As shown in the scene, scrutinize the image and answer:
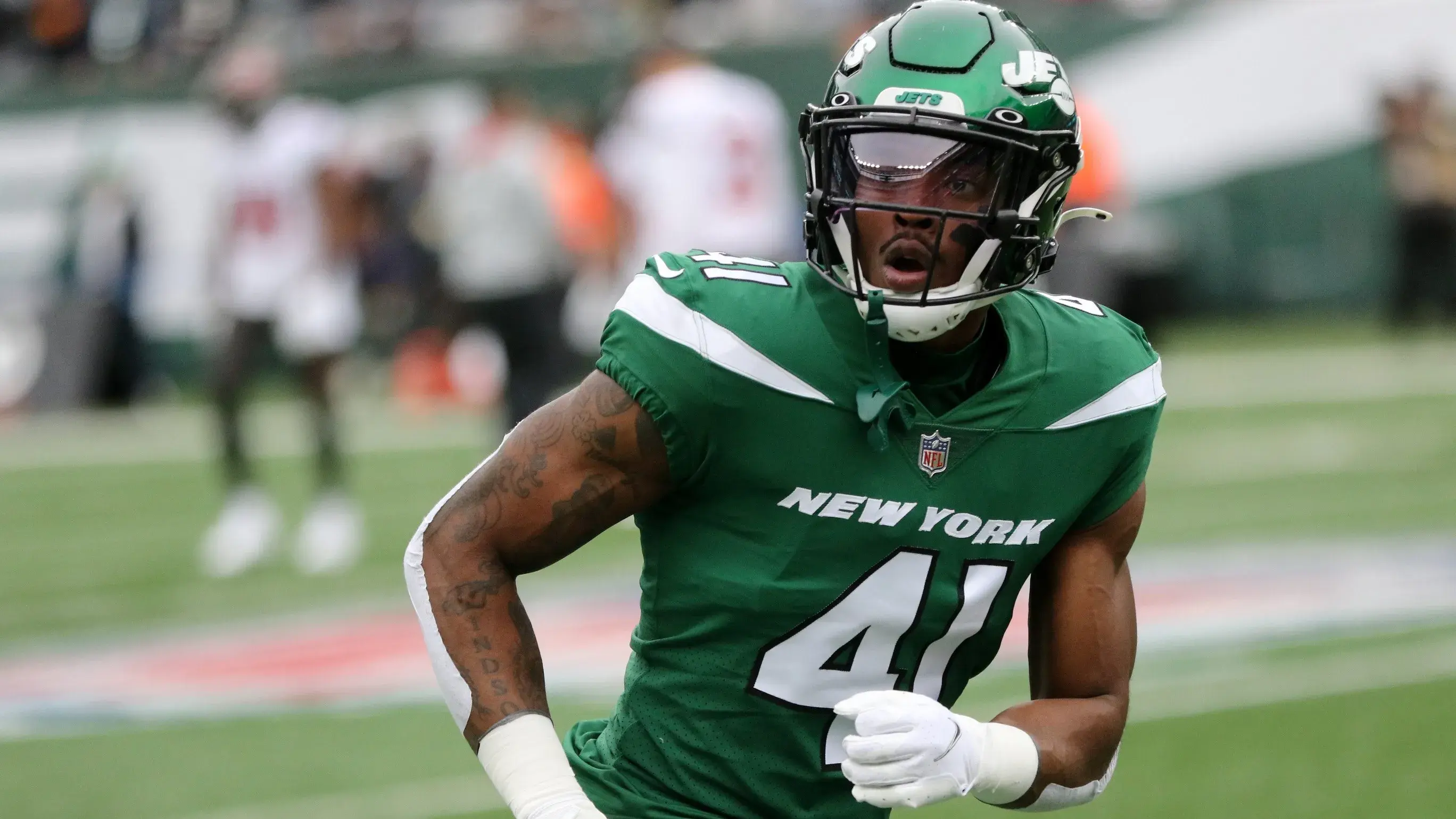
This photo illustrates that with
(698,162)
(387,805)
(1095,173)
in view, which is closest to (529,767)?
(387,805)

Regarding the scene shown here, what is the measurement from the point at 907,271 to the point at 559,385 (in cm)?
815

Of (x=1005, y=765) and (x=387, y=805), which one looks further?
(x=387, y=805)

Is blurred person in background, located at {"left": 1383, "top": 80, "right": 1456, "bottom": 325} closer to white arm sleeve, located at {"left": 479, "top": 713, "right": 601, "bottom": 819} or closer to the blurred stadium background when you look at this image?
the blurred stadium background

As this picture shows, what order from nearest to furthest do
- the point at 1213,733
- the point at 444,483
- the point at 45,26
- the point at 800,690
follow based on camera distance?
the point at 800,690 → the point at 1213,733 → the point at 444,483 → the point at 45,26

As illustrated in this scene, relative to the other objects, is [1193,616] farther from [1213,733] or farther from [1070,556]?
[1070,556]

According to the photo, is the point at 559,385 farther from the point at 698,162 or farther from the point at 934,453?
the point at 934,453

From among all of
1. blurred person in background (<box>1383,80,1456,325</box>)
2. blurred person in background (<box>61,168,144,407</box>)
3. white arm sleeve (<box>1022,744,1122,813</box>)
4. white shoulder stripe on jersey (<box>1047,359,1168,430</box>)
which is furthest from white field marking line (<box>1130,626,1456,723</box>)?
blurred person in background (<box>61,168,144,407</box>)

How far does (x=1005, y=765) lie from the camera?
2.51 metres

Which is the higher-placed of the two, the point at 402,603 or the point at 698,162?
the point at 698,162

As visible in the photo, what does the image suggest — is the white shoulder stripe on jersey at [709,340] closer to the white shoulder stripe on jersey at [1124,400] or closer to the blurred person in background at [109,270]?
the white shoulder stripe on jersey at [1124,400]

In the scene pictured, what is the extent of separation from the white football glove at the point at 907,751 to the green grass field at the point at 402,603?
2.58 metres

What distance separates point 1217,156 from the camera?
16406 mm

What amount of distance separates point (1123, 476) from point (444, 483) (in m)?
8.06

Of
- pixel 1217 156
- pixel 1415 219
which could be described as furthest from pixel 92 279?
pixel 1415 219
